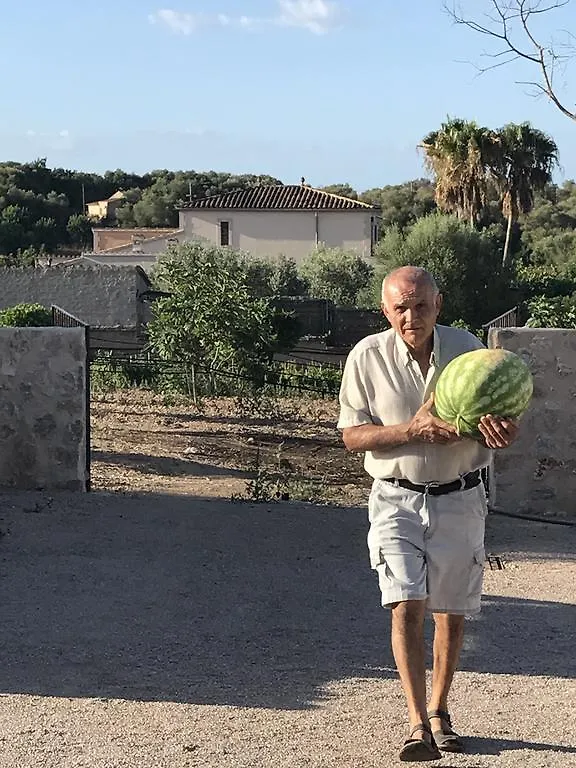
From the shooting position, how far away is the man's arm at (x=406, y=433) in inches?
170

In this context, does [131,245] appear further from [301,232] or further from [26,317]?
[26,317]

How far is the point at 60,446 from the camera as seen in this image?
34.9ft

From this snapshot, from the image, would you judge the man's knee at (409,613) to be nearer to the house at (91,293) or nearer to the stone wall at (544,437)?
the stone wall at (544,437)

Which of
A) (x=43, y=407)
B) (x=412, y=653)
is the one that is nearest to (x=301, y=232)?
(x=43, y=407)

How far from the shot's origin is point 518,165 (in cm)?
4334

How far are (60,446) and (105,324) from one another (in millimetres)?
22501

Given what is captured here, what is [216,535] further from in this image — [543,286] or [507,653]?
[543,286]

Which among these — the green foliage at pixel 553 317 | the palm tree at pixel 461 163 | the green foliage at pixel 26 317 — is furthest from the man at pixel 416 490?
the palm tree at pixel 461 163

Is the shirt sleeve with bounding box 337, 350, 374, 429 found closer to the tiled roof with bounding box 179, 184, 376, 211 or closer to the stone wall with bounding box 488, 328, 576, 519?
the stone wall with bounding box 488, 328, 576, 519

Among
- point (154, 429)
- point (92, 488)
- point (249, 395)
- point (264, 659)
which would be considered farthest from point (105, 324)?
point (264, 659)

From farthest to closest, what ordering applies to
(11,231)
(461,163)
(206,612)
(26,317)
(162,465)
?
(11,231), (461,163), (26,317), (162,465), (206,612)

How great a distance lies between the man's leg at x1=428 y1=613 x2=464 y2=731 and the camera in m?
4.56

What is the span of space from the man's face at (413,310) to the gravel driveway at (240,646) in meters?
1.58

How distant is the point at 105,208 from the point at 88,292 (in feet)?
149
